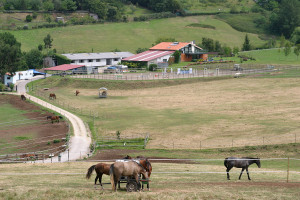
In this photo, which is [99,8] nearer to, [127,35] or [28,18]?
[127,35]

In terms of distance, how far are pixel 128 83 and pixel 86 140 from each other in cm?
4398

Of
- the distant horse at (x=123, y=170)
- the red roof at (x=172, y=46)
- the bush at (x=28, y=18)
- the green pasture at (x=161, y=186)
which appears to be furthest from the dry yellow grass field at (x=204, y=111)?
the bush at (x=28, y=18)

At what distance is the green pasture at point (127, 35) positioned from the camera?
151250mm

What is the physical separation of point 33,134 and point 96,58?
77.9m

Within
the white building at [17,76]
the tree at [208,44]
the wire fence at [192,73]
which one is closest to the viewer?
the white building at [17,76]

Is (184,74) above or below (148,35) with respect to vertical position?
below

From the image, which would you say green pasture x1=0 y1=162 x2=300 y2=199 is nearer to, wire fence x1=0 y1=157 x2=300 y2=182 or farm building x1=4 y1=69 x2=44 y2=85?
wire fence x1=0 y1=157 x2=300 y2=182

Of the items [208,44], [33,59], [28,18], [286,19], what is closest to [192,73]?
[208,44]

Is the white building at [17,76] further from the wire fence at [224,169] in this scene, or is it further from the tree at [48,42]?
the wire fence at [224,169]

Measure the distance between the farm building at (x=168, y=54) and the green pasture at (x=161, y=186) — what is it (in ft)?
291

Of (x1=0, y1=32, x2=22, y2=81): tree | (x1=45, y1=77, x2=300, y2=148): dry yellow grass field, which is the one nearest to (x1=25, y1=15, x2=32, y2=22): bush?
(x1=0, y1=32, x2=22, y2=81): tree

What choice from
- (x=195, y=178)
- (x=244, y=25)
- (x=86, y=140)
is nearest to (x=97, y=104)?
(x=86, y=140)

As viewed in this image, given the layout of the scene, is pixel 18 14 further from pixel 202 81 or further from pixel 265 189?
pixel 265 189

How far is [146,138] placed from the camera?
170ft
